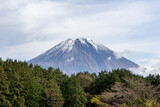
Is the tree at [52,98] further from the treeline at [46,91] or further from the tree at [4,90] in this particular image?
the tree at [4,90]

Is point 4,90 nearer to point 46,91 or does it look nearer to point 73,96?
point 46,91

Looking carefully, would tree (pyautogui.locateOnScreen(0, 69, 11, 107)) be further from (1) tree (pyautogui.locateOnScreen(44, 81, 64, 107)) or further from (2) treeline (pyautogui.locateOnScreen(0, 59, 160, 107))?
(1) tree (pyautogui.locateOnScreen(44, 81, 64, 107))

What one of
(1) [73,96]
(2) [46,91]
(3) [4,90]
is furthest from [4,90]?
(1) [73,96]

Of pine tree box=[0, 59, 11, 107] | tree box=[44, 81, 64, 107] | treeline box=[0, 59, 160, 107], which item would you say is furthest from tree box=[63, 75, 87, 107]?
pine tree box=[0, 59, 11, 107]

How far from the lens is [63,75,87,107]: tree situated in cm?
4809

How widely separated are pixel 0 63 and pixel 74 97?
1685cm

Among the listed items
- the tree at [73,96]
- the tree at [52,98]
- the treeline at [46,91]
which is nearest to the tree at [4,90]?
the treeline at [46,91]

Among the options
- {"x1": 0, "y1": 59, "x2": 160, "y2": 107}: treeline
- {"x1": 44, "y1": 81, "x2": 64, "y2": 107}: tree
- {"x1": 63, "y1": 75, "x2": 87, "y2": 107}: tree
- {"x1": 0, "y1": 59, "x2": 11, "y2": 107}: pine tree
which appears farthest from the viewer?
{"x1": 63, "y1": 75, "x2": 87, "y2": 107}: tree

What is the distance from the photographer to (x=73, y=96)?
1912 inches

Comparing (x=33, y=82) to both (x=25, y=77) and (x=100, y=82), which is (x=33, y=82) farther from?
(x=100, y=82)

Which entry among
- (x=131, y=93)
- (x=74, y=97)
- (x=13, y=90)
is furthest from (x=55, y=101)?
(x=131, y=93)

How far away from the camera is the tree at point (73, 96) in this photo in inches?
1893

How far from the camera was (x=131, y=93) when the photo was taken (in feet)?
84.6

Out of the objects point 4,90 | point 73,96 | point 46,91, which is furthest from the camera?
point 73,96
